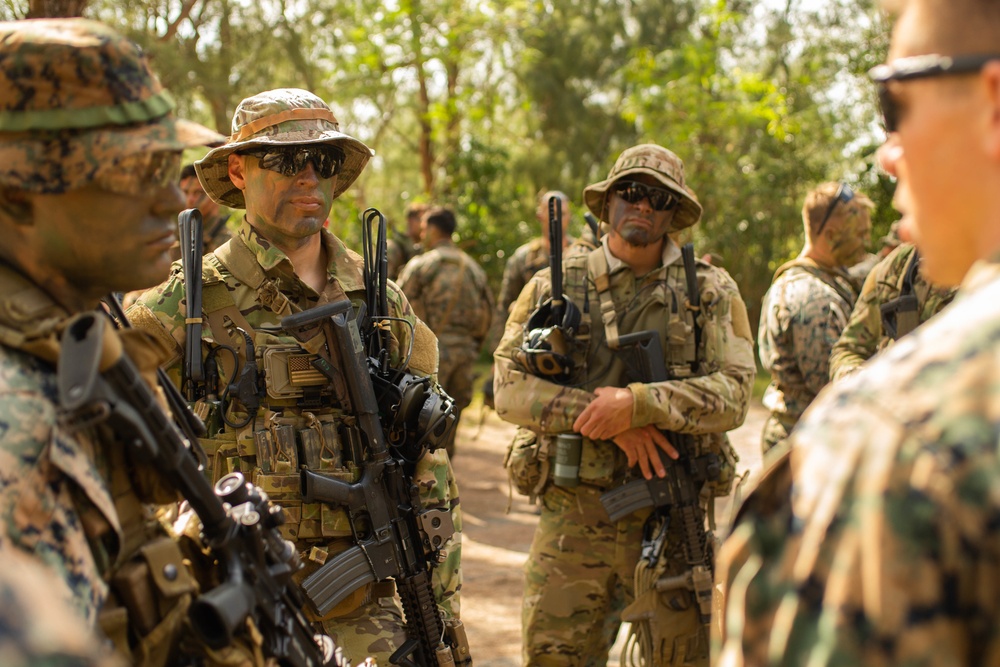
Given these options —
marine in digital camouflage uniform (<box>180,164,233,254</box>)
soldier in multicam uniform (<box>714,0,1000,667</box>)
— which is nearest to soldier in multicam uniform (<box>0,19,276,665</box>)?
soldier in multicam uniform (<box>714,0,1000,667</box>)

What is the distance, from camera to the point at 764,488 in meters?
1.34

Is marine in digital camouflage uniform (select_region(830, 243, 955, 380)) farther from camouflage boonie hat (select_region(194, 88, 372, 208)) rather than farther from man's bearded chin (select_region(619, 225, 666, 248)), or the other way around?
camouflage boonie hat (select_region(194, 88, 372, 208))

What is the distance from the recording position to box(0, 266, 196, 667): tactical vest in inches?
63.6

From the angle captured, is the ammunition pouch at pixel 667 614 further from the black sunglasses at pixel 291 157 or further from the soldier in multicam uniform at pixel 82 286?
the soldier in multicam uniform at pixel 82 286

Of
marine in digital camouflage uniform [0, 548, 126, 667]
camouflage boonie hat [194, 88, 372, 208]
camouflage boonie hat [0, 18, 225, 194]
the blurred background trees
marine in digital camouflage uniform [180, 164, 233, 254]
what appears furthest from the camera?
the blurred background trees

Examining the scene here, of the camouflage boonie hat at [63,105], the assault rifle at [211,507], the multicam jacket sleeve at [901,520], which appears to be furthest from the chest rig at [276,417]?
the multicam jacket sleeve at [901,520]

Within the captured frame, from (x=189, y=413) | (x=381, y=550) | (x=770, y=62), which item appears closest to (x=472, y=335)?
(x=381, y=550)

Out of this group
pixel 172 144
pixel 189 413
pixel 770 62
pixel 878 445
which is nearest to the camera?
pixel 878 445

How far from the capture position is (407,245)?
1116 centimetres

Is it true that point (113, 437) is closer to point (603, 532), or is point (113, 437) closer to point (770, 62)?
point (603, 532)

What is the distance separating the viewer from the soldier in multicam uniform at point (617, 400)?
3982 millimetres

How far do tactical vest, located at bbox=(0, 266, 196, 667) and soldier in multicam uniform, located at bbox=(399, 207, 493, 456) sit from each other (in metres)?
6.97

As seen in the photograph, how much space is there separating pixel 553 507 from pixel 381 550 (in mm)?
1270

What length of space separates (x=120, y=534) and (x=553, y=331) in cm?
256
